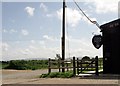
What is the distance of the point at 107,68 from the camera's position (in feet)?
84.9

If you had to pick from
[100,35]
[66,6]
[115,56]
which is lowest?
[115,56]

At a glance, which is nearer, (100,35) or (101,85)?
(101,85)

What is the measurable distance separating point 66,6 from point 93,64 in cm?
505

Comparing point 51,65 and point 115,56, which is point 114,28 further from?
point 51,65

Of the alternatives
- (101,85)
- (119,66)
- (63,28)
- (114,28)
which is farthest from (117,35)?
(101,85)

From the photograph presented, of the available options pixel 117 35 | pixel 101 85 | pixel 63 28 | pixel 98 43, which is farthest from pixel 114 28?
pixel 101 85

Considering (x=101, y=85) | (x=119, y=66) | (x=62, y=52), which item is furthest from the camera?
(x=62, y=52)

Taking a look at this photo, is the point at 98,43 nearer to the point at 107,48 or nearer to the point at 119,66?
the point at 107,48

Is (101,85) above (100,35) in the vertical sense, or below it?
below

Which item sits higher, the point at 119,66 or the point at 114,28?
the point at 114,28

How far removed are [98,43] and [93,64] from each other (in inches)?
91.9

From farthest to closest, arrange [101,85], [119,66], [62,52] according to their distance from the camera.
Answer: [62,52]
[119,66]
[101,85]

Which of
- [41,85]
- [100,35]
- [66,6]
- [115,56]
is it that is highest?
[66,6]

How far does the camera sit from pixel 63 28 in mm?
27297
